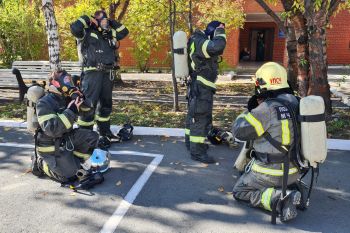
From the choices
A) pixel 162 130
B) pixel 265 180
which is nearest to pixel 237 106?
pixel 162 130

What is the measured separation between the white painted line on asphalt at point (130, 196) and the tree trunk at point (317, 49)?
Answer: 132 inches

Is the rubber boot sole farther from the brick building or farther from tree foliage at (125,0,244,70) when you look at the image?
the brick building

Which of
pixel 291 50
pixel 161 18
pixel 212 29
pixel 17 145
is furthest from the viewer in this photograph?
pixel 161 18

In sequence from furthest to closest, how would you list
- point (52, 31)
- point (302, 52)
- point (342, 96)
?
point (342, 96) → point (52, 31) → point (302, 52)

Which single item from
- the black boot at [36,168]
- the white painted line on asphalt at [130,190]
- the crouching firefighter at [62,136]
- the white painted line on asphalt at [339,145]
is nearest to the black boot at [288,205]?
the white painted line on asphalt at [130,190]

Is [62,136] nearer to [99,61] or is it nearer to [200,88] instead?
[99,61]

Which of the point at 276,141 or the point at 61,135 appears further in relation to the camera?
the point at 61,135

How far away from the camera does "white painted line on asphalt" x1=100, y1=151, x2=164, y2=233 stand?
144 inches

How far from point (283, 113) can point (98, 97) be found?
10.9ft

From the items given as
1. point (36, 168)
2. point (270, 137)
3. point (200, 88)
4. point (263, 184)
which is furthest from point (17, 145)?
point (270, 137)

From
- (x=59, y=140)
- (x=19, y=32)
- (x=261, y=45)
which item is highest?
(x=19, y=32)

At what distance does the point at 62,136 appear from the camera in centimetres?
450

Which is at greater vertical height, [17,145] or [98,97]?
[98,97]

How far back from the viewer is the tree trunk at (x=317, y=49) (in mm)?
6083
